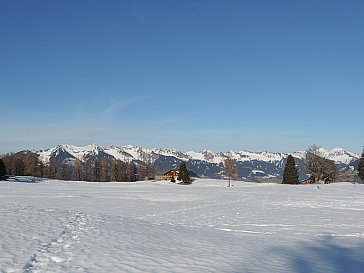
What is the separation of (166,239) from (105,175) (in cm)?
11303

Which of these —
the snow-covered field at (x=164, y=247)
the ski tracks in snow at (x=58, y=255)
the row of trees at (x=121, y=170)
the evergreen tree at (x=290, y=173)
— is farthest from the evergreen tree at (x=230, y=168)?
the ski tracks in snow at (x=58, y=255)

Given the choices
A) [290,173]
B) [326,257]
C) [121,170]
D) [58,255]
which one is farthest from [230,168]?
[58,255]

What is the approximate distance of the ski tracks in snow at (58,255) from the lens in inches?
376

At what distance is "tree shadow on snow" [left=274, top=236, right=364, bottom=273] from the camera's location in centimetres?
1181

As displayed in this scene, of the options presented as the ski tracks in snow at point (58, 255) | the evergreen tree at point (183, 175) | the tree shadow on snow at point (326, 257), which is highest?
the evergreen tree at point (183, 175)

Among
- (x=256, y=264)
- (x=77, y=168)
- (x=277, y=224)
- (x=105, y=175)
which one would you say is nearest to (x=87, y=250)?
(x=256, y=264)

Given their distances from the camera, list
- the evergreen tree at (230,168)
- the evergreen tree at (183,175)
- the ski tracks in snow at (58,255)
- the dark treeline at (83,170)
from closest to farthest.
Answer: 1. the ski tracks in snow at (58,255)
2. the evergreen tree at (183,175)
3. the evergreen tree at (230,168)
4. the dark treeline at (83,170)

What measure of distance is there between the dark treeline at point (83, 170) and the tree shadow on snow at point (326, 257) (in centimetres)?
10806

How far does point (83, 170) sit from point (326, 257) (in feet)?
429

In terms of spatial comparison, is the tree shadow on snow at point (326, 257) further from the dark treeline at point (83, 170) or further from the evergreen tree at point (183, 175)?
the dark treeline at point (83, 170)

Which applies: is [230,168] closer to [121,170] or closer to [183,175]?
[183,175]

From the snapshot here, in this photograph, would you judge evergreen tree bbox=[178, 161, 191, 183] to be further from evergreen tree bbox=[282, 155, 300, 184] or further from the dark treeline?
the dark treeline

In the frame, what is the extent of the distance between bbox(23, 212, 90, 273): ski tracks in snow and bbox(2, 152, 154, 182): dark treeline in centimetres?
10753

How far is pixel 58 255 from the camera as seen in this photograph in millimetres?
10883
